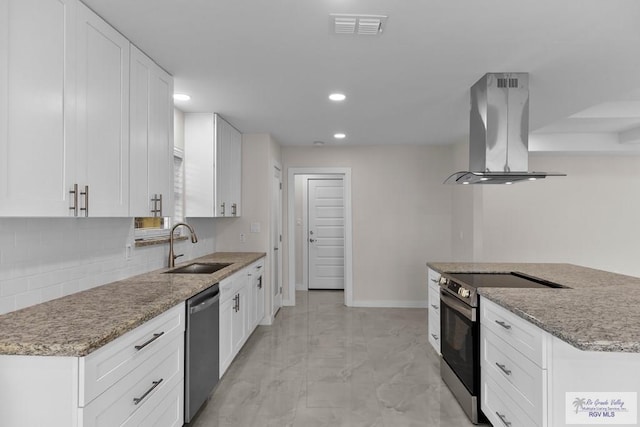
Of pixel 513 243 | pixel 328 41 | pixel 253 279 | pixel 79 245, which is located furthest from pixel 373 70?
pixel 513 243

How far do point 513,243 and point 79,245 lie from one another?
5.50m

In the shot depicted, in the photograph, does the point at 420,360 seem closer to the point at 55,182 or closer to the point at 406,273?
the point at 406,273

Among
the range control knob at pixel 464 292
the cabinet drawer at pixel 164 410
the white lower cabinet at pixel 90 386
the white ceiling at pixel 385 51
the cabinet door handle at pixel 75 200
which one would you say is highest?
the white ceiling at pixel 385 51

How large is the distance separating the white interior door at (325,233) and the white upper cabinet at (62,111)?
501 centimetres

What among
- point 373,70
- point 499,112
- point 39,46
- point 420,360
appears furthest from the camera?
point 420,360

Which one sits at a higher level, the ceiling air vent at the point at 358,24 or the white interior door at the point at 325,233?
the ceiling air vent at the point at 358,24

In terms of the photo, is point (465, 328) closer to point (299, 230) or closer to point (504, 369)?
point (504, 369)

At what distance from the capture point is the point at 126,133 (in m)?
2.22

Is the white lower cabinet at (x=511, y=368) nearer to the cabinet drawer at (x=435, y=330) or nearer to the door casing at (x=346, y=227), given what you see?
the cabinet drawer at (x=435, y=330)

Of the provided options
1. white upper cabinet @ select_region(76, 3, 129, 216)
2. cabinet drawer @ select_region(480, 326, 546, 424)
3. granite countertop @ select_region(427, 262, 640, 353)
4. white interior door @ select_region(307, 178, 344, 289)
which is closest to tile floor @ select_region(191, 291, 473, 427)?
cabinet drawer @ select_region(480, 326, 546, 424)

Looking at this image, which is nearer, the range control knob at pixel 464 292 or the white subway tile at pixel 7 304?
the white subway tile at pixel 7 304

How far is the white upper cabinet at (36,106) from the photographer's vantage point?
1.41 m

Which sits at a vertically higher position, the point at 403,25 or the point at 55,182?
the point at 403,25

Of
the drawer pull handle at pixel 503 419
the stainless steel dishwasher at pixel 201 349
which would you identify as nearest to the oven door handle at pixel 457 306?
the drawer pull handle at pixel 503 419
